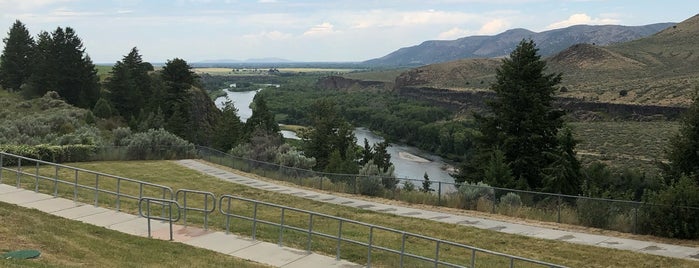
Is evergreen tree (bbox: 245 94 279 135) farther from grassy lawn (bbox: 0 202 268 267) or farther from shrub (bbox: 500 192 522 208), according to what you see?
grassy lawn (bbox: 0 202 268 267)

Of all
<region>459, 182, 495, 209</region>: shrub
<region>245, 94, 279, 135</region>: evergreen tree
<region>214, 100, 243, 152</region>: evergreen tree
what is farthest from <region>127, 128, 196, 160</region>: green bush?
<region>245, 94, 279, 135</region>: evergreen tree

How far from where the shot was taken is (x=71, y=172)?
85.0 ft

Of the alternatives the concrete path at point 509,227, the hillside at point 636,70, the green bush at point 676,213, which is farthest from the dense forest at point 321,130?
the hillside at point 636,70

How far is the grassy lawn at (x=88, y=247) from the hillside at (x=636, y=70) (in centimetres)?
6558

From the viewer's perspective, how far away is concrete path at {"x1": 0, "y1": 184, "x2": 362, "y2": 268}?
1288cm

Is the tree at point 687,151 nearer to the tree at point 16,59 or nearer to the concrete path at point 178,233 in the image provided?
the concrete path at point 178,233

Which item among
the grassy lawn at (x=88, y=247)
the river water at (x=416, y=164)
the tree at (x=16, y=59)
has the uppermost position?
the tree at (x=16, y=59)

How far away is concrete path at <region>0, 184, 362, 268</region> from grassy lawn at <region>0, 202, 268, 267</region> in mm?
599

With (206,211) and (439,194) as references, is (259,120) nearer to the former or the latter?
(439,194)

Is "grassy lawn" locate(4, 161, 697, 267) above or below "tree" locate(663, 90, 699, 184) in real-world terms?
below

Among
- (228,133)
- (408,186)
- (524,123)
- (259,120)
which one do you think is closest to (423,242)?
(408,186)

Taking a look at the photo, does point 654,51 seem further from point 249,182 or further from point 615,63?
point 249,182

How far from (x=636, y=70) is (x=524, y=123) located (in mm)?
84185

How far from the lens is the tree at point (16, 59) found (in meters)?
70.6
